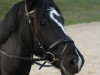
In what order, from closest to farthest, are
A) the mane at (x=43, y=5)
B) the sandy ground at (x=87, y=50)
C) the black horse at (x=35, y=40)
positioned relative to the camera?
the black horse at (x=35, y=40) → the mane at (x=43, y=5) → the sandy ground at (x=87, y=50)

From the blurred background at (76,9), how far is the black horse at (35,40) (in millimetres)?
18209

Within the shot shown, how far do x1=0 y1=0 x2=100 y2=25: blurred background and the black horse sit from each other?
18209 millimetres

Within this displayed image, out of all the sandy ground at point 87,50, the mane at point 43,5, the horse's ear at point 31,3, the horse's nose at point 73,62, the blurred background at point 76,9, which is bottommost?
Answer: the blurred background at point 76,9

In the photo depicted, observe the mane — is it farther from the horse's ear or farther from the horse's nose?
the horse's nose

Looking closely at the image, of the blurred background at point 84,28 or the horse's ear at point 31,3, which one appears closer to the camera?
the horse's ear at point 31,3

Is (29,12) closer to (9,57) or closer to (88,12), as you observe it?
(9,57)

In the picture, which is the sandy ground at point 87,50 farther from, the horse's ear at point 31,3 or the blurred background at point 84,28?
the horse's ear at point 31,3

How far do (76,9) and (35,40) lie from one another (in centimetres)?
2569

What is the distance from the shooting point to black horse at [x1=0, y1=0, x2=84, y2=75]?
3.56m

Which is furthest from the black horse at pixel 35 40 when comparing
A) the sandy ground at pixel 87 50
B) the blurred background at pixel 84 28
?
the blurred background at pixel 84 28

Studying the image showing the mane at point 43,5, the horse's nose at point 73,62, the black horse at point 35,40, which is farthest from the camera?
the mane at point 43,5

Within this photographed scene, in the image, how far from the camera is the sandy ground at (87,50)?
9.57 m

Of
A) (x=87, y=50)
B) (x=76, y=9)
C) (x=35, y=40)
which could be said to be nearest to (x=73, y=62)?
(x=35, y=40)

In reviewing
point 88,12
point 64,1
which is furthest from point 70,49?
point 64,1
